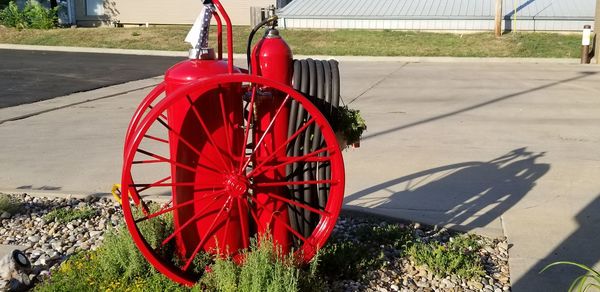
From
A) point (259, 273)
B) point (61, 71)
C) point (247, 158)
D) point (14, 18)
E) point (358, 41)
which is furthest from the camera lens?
point (14, 18)

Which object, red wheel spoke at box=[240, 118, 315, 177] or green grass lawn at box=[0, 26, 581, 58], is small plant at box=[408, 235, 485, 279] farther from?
green grass lawn at box=[0, 26, 581, 58]

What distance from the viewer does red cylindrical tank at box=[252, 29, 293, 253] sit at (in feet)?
12.8

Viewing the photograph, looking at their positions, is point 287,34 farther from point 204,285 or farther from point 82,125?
point 204,285

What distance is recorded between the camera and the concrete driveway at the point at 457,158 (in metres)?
5.38

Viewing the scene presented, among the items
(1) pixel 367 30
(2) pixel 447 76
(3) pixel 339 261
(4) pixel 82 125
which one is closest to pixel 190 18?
(1) pixel 367 30

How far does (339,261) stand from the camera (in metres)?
4.36

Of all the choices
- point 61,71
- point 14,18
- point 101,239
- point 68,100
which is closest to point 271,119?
point 101,239

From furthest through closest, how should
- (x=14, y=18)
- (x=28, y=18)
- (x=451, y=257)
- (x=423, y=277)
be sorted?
(x=28, y=18) < (x=14, y=18) < (x=451, y=257) < (x=423, y=277)

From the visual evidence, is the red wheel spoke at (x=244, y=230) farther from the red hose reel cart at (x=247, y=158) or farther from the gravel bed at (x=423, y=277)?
the gravel bed at (x=423, y=277)

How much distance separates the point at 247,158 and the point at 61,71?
15275mm

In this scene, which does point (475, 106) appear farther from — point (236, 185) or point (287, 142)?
point (236, 185)

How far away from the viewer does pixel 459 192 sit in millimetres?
6406

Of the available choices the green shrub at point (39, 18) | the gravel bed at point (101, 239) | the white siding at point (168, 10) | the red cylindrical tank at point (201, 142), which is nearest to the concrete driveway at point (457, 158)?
the gravel bed at point (101, 239)

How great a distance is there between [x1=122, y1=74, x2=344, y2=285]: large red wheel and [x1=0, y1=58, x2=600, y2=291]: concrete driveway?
56.9 inches
